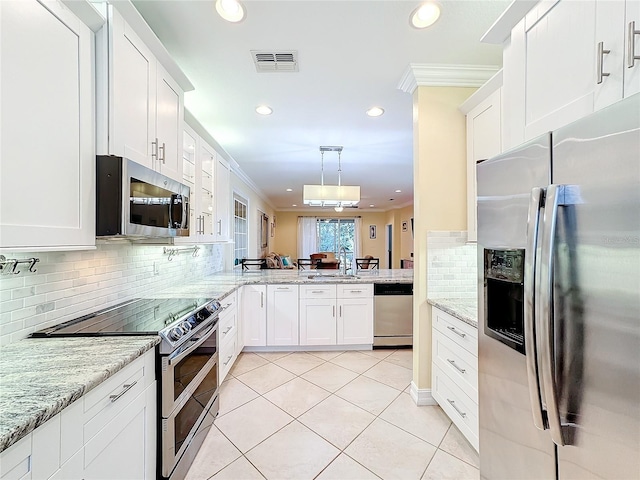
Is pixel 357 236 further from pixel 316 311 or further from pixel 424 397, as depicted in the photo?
pixel 424 397

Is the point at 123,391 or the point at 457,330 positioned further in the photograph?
the point at 457,330

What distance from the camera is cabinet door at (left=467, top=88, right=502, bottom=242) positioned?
1914 mm

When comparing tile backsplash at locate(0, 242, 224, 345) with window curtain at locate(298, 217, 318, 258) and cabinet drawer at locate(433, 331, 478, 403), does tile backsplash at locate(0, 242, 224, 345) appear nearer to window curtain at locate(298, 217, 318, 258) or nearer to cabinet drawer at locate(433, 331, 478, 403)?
cabinet drawer at locate(433, 331, 478, 403)

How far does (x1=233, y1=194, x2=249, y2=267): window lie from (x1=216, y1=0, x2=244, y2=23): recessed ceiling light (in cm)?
347

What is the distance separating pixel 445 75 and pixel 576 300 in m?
2.03

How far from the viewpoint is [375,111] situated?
285cm

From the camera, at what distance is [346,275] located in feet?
12.5

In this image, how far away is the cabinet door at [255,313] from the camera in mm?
3383

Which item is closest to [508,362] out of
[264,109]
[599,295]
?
[599,295]

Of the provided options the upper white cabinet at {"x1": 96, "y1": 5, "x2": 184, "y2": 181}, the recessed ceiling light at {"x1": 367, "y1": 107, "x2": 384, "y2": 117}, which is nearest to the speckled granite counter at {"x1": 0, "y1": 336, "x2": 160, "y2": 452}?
the upper white cabinet at {"x1": 96, "y1": 5, "x2": 184, "y2": 181}

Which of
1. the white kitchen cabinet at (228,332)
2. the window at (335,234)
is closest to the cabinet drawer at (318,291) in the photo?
the white kitchen cabinet at (228,332)

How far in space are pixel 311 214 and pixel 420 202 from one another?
890 cm

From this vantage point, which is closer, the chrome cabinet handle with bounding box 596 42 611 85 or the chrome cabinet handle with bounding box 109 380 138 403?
the chrome cabinet handle with bounding box 596 42 611 85

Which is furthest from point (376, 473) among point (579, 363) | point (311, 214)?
point (311, 214)
